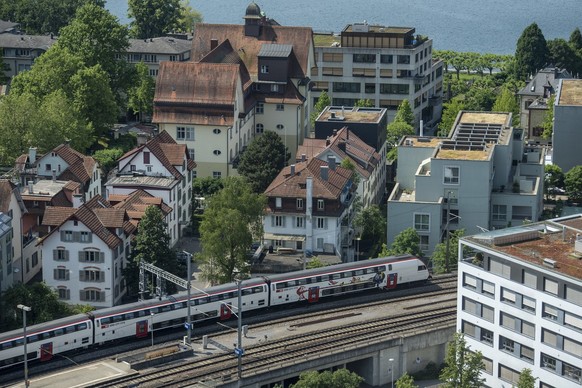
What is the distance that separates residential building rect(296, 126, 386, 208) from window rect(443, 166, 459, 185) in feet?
24.2

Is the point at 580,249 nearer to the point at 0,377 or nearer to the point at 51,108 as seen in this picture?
the point at 0,377

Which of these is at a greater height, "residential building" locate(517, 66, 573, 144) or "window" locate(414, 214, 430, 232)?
"residential building" locate(517, 66, 573, 144)

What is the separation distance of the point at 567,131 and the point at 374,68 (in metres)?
26.8

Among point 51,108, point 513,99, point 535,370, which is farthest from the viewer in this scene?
point 513,99

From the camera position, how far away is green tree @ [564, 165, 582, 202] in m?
114

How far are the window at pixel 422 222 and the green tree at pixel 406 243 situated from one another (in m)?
3.98

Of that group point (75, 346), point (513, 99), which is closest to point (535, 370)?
point (75, 346)

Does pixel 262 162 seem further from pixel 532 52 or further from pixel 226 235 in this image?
pixel 532 52

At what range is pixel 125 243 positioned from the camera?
90.4 metres

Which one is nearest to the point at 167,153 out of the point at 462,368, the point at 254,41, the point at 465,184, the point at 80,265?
the point at 80,265

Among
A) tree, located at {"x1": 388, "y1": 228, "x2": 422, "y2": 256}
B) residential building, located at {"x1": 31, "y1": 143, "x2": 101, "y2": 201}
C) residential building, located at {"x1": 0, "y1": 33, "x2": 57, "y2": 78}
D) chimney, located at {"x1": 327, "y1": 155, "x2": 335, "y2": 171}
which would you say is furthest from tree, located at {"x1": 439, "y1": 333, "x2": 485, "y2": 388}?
residential building, located at {"x1": 0, "y1": 33, "x2": 57, "y2": 78}

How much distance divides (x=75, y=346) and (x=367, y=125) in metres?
42.6

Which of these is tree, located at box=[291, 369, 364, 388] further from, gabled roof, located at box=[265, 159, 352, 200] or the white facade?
gabled roof, located at box=[265, 159, 352, 200]

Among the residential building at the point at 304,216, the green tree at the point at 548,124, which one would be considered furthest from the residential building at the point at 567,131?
the residential building at the point at 304,216
